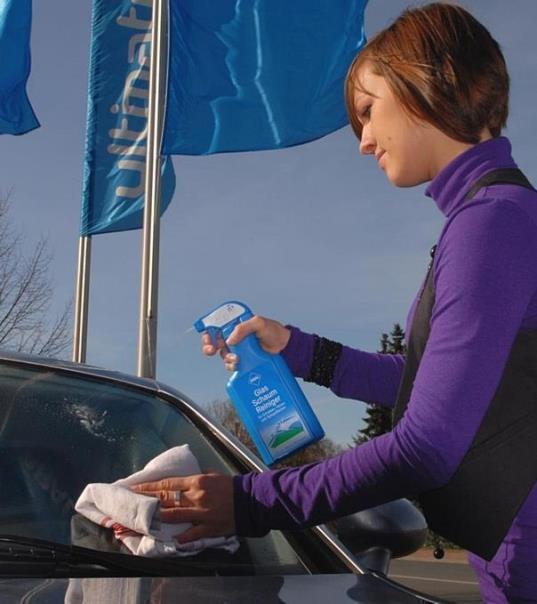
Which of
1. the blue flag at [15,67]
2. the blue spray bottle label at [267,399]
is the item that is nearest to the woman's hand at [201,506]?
the blue spray bottle label at [267,399]

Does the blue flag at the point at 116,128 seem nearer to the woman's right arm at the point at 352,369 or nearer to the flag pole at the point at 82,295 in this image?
the flag pole at the point at 82,295

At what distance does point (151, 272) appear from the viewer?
8.69 metres

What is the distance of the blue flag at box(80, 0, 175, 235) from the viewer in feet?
32.3

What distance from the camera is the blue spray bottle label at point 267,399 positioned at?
195 centimetres

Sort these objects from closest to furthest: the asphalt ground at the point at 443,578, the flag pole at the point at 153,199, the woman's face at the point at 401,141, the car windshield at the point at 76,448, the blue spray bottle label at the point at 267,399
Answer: the woman's face at the point at 401,141 → the car windshield at the point at 76,448 → the blue spray bottle label at the point at 267,399 → the flag pole at the point at 153,199 → the asphalt ground at the point at 443,578

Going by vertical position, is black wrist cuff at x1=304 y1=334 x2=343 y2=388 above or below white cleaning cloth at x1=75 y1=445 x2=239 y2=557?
above

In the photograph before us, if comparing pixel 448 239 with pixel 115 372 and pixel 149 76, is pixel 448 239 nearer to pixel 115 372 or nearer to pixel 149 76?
pixel 115 372

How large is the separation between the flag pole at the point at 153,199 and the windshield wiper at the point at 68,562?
6279mm

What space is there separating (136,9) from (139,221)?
2340 mm

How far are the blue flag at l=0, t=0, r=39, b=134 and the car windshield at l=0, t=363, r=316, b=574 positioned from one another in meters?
8.83

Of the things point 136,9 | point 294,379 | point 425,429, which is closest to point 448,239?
point 425,429

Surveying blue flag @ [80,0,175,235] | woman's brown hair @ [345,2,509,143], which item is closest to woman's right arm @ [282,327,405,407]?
woman's brown hair @ [345,2,509,143]

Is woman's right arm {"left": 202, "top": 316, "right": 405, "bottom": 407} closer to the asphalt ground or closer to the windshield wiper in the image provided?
the windshield wiper

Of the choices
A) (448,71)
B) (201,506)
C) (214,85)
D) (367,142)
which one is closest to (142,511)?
(201,506)
